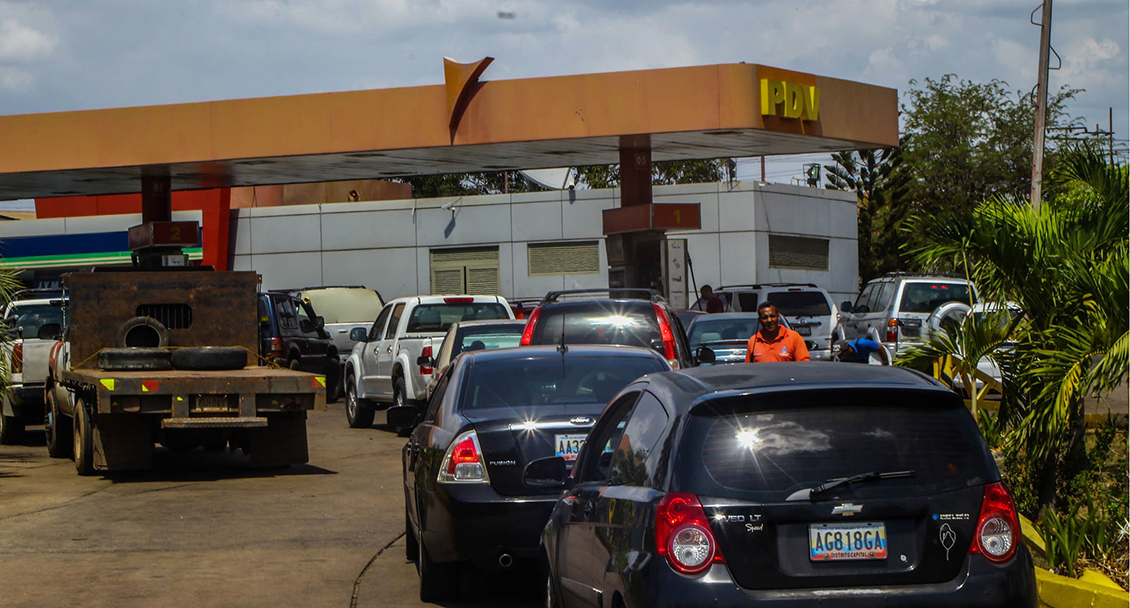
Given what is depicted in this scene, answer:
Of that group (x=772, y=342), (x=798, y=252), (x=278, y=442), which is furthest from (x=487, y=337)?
(x=798, y=252)

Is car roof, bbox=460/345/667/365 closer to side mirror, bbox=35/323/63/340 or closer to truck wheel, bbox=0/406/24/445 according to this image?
side mirror, bbox=35/323/63/340

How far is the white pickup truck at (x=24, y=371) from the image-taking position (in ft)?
60.7

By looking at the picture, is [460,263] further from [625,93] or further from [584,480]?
[584,480]

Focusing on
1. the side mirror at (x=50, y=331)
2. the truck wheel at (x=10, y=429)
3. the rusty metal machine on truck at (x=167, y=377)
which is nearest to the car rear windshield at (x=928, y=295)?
the rusty metal machine on truck at (x=167, y=377)

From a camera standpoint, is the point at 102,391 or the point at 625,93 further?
the point at 625,93

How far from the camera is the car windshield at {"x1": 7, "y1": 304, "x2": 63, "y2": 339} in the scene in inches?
793

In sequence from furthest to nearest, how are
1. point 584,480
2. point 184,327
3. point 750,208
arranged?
point 750,208, point 184,327, point 584,480

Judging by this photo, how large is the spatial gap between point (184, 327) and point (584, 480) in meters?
11.1

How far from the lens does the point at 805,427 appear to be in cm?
496

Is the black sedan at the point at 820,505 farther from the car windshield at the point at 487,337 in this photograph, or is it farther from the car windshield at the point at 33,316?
the car windshield at the point at 33,316

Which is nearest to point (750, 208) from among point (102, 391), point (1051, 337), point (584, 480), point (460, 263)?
point (460, 263)

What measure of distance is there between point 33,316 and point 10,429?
1.83m

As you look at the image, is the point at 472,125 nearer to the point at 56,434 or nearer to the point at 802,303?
the point at 802,303

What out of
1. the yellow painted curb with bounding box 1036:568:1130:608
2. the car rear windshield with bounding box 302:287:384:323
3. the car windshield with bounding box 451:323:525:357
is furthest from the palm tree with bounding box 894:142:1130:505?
the car rear windshield with bounding box 302:287:384:323
